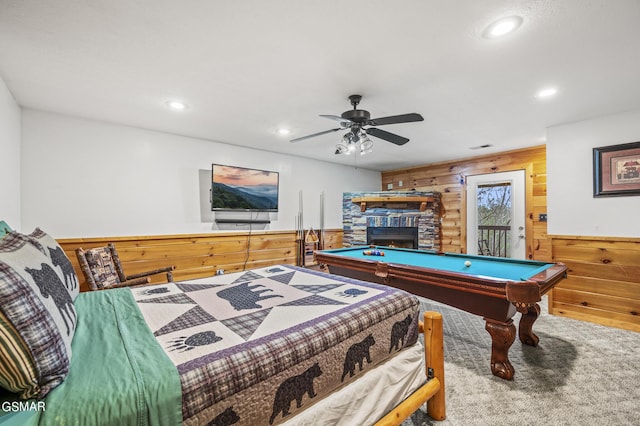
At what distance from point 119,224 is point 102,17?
2565mm

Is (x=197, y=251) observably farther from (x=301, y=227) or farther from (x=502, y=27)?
(x=502, y=27)

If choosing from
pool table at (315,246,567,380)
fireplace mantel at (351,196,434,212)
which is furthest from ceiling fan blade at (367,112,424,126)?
fireplace mantel at (351,196,434,212)

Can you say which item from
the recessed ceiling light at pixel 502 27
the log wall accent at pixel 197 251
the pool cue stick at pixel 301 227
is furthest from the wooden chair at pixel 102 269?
the recessed ceiling light at pixel 502 27

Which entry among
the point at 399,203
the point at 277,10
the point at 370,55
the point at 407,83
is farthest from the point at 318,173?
the point at 277,10

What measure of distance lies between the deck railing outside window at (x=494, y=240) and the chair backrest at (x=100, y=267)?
545 cm

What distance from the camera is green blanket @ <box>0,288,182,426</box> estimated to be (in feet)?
2.36

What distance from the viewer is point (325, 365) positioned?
117cm

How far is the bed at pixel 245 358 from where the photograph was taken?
0.80 meters

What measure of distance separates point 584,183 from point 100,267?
17.4 ft

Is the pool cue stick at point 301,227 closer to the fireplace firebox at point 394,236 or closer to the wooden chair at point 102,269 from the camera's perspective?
the fireplace firebox at point 394,236

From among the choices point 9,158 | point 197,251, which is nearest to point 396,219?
point 197,251

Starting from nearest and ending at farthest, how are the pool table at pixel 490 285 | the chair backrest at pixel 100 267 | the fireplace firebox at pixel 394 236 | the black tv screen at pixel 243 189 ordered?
the pool table at pixel 490 285 < the chair backrest at pixel 100 267 < the black tv screen at pixel 243 189 < the fireplace firebox at pixel 394 236

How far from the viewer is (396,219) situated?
18.8ft

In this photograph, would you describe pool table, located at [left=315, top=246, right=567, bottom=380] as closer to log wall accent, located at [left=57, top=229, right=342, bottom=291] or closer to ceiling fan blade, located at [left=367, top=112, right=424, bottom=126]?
ceiling fan blade, located at [left=367, top=112, right=424, bottom=126]
